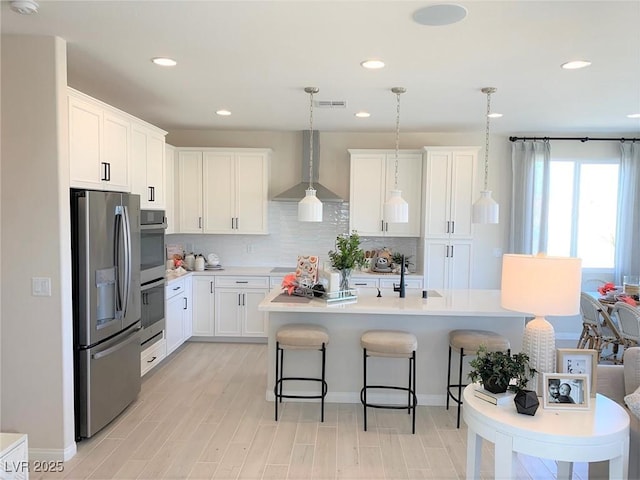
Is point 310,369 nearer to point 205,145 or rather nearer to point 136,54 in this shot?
point 136,54

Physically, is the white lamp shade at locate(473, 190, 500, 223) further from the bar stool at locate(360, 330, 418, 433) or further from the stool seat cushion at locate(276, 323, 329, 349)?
the stool seat cushion at locate(276, 323, 329, 349)

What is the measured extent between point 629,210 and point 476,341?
3781mm

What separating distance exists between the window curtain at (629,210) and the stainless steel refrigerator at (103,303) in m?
5.80

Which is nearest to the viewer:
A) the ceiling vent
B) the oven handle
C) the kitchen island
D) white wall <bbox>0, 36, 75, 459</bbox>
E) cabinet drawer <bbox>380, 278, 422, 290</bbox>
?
white wall <bbox>0, 36, 75, 459</bbox>

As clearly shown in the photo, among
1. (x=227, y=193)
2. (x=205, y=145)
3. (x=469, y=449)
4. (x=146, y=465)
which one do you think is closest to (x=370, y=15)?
(x=469, y=449)

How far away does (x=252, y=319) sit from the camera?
215 inches

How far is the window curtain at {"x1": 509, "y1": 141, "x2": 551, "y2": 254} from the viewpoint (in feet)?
18.3

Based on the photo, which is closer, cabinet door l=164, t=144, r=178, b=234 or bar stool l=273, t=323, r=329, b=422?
bar stool l=273, t=323, r=329, b=422

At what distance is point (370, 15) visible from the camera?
2.30 meters

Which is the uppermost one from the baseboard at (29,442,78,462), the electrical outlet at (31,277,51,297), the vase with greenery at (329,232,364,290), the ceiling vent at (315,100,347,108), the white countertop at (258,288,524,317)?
the ceiling vent at (315,100,347,108)

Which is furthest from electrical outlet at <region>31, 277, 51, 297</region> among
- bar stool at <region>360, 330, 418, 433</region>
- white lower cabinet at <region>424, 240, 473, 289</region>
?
white lower cabinet at <region>424, 240, 473, 289</region>

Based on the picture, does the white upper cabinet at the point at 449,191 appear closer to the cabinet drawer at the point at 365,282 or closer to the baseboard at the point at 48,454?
the cabinet drawer at the point at 365,282

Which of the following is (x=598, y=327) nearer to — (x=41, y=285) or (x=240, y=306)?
(x=240, y=306)

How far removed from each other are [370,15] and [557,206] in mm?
4605
